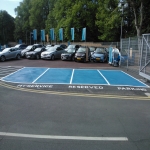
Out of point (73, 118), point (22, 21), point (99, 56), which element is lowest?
point (73, 118)

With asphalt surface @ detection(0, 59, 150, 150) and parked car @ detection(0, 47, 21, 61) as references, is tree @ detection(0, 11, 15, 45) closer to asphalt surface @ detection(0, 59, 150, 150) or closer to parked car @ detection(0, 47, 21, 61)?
parked car @ detection(0, 47, 21, 61)

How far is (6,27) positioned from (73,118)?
64.6 m

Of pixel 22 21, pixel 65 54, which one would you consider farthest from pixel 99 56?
pixel 22 21

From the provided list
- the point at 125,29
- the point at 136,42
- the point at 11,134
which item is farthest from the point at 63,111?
the point at 125,29

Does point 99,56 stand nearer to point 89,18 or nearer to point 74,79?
point 74,79

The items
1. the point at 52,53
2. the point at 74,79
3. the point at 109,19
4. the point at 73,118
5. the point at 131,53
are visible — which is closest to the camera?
the point at 73,118

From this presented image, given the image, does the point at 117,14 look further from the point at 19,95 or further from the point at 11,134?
the point at 11,134

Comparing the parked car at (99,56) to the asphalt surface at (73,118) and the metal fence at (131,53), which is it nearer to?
the metal fence at (131,53)

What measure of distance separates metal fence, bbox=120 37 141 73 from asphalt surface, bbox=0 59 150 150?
584cm

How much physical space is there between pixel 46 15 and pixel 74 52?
41944 mm

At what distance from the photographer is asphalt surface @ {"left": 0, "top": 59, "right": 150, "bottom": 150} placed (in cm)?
392

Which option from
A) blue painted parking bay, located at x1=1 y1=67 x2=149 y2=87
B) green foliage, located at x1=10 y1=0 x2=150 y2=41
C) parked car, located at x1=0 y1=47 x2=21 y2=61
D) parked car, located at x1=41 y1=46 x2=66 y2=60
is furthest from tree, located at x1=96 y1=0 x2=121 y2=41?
blue painted parking bay, located at x1=1 y1=67 x2=149 y2=87

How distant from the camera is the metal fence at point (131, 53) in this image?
45.7 ft

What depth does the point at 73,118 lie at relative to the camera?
5.32m
